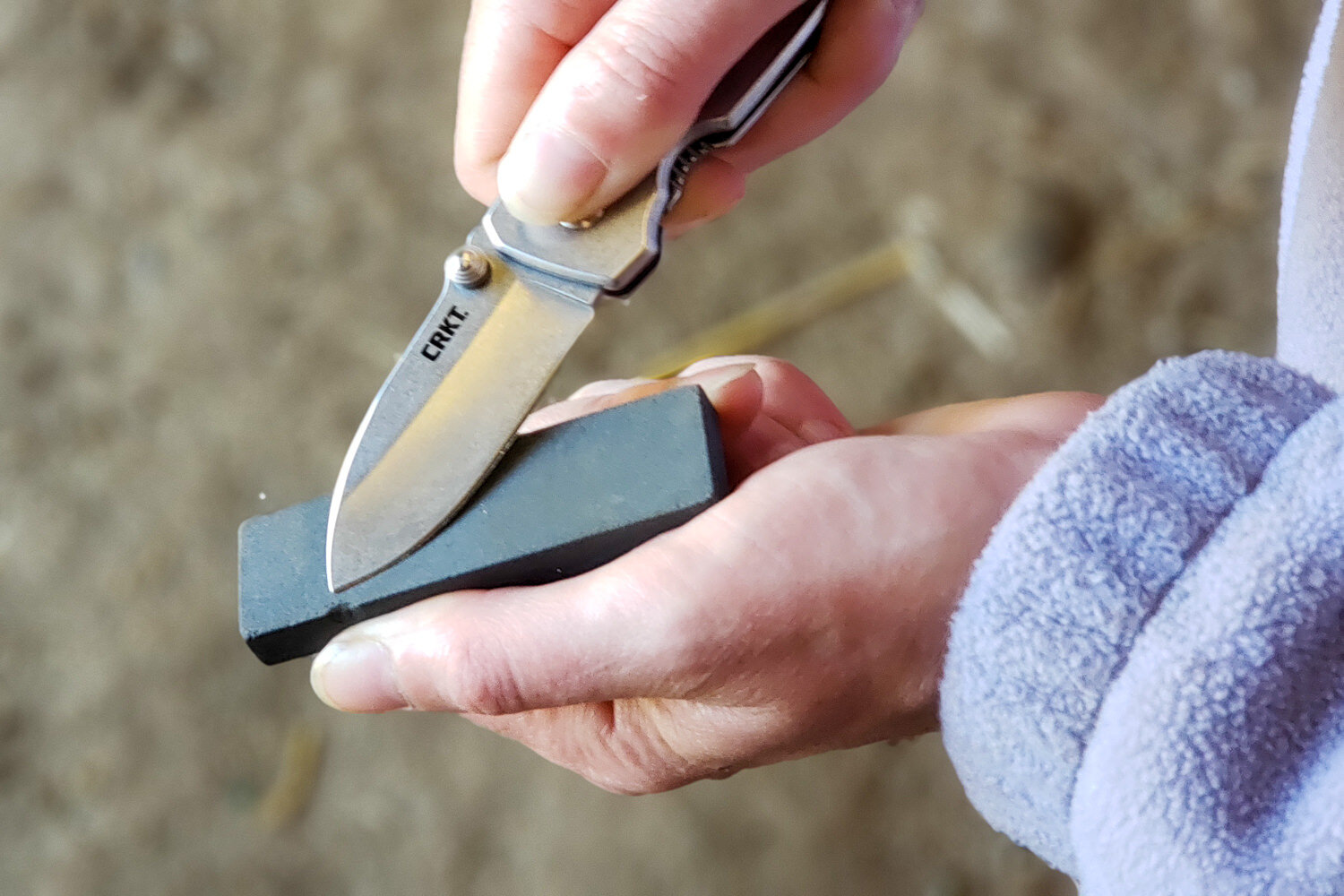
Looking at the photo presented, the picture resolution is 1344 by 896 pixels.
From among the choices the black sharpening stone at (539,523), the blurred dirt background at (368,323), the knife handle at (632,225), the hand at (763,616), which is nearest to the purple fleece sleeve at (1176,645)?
the hand at (763,616)

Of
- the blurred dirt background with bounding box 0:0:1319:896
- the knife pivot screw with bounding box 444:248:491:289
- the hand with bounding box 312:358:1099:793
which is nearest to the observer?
the hand with bounding box 312:358:1099:793

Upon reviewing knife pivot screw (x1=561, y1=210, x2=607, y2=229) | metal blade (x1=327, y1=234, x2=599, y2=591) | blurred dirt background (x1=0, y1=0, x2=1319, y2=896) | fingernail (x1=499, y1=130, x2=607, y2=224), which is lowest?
blurred dirt background (x1=0, y1=0, x2=1319, y2=896)

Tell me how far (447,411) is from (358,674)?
0.21 m

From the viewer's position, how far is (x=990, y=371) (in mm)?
1778

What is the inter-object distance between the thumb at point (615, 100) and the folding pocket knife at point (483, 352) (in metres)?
0.04

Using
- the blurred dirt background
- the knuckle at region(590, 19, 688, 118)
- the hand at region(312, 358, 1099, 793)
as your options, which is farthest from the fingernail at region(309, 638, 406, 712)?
the blurred dirt background

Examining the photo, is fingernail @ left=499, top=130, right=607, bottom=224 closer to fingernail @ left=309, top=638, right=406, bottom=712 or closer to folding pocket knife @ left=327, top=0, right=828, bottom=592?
folding pocket knife @ left=327, top=0, right=828, bottom=592

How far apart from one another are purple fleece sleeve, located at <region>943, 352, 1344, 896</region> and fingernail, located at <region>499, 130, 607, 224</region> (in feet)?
1.29

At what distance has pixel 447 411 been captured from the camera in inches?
31.9

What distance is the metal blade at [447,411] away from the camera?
31.1 inches

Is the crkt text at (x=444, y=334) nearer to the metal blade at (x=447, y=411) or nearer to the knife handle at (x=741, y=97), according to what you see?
the metal blade at (x=447, y=411)

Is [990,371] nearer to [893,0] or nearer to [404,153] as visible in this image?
[893,0]

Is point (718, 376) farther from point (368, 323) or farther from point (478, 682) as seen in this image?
point (368, 323)

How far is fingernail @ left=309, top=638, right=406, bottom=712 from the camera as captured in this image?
2.58 feet
